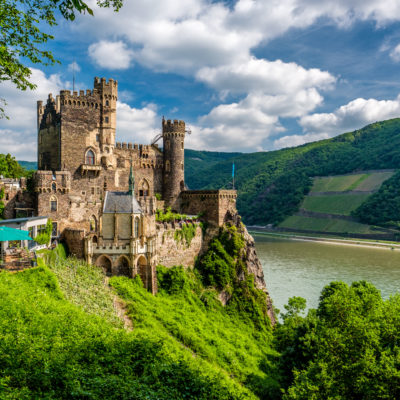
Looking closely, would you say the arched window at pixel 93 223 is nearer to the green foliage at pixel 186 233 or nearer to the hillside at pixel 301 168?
the green foliage at pixel 186 233

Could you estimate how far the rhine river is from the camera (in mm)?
49125

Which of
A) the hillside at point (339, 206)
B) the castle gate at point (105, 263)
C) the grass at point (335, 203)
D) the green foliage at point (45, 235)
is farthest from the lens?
the grass at point (335, 203)

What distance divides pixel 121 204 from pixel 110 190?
296 inches

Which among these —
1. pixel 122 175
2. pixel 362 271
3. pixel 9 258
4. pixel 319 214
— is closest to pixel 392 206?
pixel 319 214

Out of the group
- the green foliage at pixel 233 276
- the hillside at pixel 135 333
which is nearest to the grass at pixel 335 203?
the green foliage at pixel 233 276

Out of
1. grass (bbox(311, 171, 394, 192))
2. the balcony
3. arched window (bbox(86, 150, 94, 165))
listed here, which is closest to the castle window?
the balcony

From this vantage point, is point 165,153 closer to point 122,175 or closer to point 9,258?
point 122,175

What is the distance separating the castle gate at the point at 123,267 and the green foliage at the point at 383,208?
92.3 m

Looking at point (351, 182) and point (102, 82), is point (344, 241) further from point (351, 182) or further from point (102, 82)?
point (102, 82)

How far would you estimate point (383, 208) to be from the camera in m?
108

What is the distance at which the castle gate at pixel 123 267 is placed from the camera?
1184 inches

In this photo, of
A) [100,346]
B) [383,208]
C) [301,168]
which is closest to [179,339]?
[100,346]

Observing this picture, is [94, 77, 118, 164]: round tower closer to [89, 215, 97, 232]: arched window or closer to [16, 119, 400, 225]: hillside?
[89, 215, 97, 232]: arched window

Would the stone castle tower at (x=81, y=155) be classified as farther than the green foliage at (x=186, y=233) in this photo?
No
